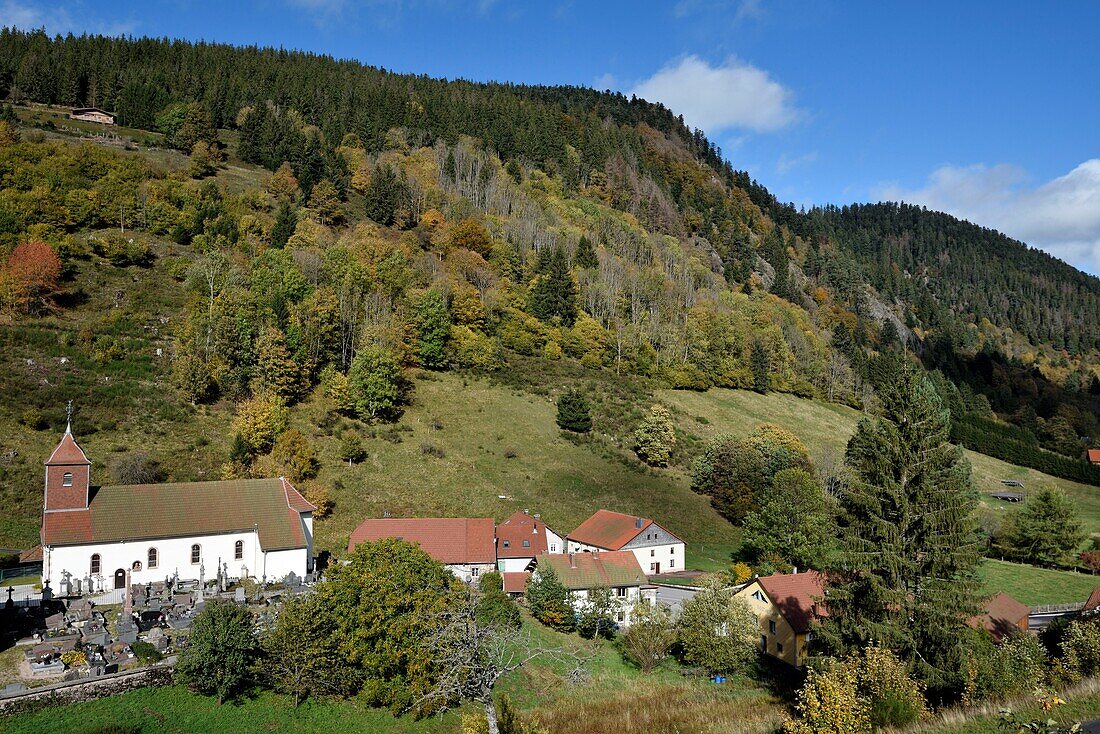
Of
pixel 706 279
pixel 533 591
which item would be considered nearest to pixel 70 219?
pixel 533 591

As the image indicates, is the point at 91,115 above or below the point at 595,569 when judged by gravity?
above

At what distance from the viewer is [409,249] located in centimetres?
9681

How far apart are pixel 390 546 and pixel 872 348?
151 meters

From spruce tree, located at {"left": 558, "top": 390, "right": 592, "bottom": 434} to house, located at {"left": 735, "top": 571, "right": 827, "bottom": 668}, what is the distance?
3472 cm

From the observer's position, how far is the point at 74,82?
12481 cm

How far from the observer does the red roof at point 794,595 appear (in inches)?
1503

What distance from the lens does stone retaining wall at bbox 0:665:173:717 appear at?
2198cm

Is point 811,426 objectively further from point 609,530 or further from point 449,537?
point 449,537

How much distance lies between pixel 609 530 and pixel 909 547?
Answer: 32012 millimetres

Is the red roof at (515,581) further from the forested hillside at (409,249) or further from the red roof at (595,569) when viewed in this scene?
the forested hillside at (409,249)

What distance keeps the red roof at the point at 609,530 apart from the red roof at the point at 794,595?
13.8 metres

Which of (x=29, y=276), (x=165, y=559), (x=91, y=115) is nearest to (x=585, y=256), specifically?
(x=29, y=276)

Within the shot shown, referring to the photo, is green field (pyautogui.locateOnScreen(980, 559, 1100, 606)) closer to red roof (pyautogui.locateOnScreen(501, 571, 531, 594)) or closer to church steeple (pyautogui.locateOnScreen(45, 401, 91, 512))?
red roof (pyautogui.locateOnScreen(501, 571, 531, 594))

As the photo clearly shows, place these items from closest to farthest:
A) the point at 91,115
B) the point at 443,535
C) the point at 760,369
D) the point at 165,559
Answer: the point at 165,559 < the point at 443,535 < the point at 760,369 < the point at 91,115
